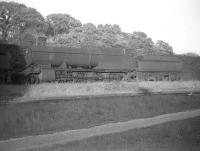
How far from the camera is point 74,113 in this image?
12.0 m

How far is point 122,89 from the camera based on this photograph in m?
22.9

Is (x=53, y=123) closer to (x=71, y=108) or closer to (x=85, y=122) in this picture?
(x=85, y=122)

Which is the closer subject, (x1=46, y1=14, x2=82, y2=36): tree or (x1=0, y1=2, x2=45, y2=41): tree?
(x1=0, y1=2, x2=45, y2=41): tree

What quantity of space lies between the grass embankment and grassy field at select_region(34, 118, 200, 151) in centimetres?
220

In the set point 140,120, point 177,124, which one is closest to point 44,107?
point 140,120

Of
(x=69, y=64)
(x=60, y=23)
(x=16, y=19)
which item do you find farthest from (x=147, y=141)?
(x=60, y=23)

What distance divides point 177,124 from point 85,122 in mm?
3731

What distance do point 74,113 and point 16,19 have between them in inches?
1786

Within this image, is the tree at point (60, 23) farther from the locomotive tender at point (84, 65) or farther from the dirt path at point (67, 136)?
the dirt path at point (67, 136)

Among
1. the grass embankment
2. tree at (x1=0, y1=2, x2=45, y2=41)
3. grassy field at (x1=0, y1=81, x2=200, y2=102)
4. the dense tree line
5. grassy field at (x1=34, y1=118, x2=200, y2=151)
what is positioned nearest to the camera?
grassy field at (x1=34, y1=118, x2=200, y2=151)

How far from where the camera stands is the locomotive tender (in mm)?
21772

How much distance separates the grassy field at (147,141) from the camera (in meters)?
6.96

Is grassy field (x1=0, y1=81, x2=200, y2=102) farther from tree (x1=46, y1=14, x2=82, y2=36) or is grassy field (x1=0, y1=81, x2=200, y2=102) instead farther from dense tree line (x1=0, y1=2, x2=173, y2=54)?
tree (x1=46, y1=14, x2=82, y2=36)

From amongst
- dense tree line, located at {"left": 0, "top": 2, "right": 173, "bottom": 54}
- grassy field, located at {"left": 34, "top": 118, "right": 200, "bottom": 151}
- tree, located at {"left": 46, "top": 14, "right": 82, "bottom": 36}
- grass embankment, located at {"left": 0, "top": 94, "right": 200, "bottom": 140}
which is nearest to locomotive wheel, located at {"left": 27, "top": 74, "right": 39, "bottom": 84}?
grass embankment, located at {"left": 0, "top": 94, "right": 200, "bottom": 140}
